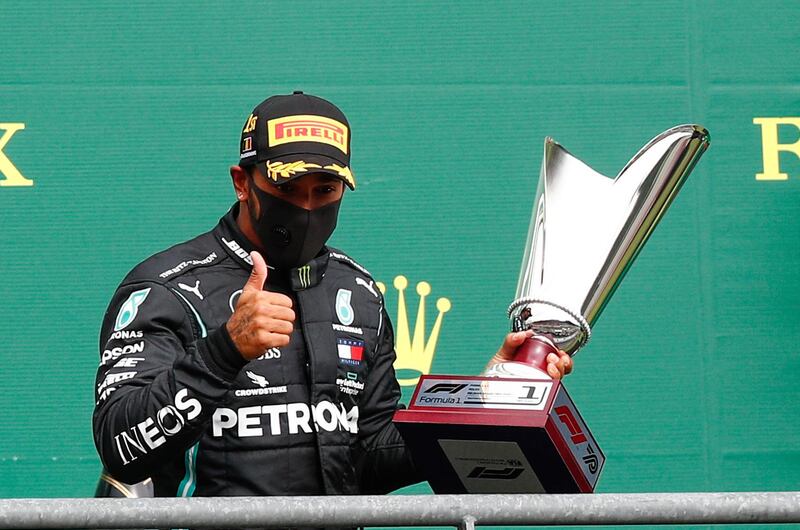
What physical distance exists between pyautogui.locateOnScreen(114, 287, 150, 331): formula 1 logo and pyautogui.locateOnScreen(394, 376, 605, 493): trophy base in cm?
36

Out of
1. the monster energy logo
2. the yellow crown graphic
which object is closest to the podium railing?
the monster energy logo

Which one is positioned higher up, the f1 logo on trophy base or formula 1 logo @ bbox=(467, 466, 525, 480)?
the f1 logo on trophy base

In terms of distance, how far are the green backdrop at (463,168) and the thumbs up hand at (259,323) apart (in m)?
1.10

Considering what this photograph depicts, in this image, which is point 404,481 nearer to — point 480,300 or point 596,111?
point 480,300

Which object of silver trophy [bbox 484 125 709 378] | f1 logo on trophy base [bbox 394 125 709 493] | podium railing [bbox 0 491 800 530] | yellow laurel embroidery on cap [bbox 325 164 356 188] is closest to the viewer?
podium railing [bbox 0 491 800 530]

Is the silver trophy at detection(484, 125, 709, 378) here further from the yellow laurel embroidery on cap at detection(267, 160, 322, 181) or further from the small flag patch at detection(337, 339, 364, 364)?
the yellow laurel embroidery on cap at detection(267, 160, 322, 181)

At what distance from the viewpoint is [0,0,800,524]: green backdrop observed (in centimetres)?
263

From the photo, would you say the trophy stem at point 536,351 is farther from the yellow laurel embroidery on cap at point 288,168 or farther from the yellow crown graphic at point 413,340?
the yellow crown graphic at point 413,340

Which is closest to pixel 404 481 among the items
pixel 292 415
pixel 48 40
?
pixel 292 415

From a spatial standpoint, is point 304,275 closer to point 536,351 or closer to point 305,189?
point 305,189

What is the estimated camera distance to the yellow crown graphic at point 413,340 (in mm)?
2646

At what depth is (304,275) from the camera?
6.10 feet

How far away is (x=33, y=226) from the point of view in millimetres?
2619

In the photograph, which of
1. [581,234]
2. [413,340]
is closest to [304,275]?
[581,234]
